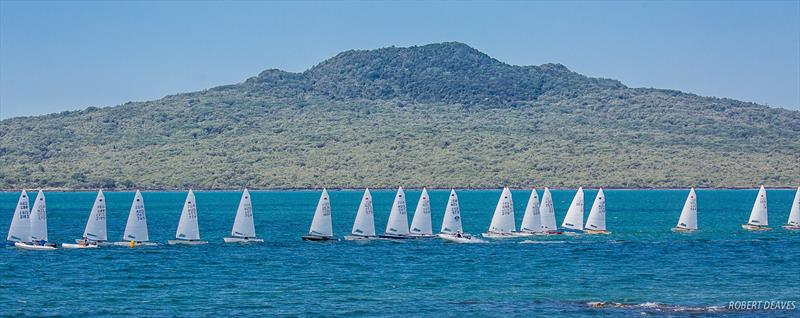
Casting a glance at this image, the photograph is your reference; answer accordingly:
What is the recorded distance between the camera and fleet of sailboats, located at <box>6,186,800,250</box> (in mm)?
85938

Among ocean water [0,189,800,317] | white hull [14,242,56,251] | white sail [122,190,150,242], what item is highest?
white sail [122,190,150,242]

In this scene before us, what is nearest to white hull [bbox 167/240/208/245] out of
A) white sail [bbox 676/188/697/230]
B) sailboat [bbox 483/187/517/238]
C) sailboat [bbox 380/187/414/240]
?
Result: sailboat [bbox 380/187/414/240]

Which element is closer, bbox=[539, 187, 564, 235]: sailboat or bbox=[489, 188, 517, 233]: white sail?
bbox=[489, 188, 517, 233]: white sail

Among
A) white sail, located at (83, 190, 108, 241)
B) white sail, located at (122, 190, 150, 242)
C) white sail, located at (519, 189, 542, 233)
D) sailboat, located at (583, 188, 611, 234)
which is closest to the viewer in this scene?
white sail, located at (83, 190, 108, 241)

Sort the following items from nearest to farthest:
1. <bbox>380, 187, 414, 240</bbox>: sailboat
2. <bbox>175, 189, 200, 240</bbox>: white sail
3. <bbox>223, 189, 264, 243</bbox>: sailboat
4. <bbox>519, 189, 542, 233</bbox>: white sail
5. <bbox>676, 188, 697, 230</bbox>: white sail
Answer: <bbox>175, 189, 200, 240</bbox>: white sail
<bbox>223, 189, 264, 243</bbox>: sailboat
<bbox>380, 187, 414, 240</bbox>: sailboat
<bbox>519, 189, 542, 233</bbox>: white sail
<bbox>676, 188, 697, 230</bbox>: white sail

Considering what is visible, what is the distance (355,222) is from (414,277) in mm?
26862

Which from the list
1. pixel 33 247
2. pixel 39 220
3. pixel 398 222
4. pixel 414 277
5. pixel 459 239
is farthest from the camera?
pixel 398 222

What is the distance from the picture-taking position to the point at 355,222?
3770 inches

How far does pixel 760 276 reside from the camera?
6912 centimetres

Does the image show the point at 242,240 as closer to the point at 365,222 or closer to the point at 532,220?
the point at 365,222

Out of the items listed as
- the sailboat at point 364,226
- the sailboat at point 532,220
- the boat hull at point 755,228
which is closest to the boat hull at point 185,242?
the sailboat at point 364,226

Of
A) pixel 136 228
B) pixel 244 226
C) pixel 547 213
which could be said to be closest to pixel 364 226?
pixel 244 226

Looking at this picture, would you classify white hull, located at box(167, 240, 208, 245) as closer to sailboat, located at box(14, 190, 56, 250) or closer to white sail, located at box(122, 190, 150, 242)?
white sail, located at box(122, 190, 150, 242)

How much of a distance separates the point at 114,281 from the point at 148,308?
1164cm
